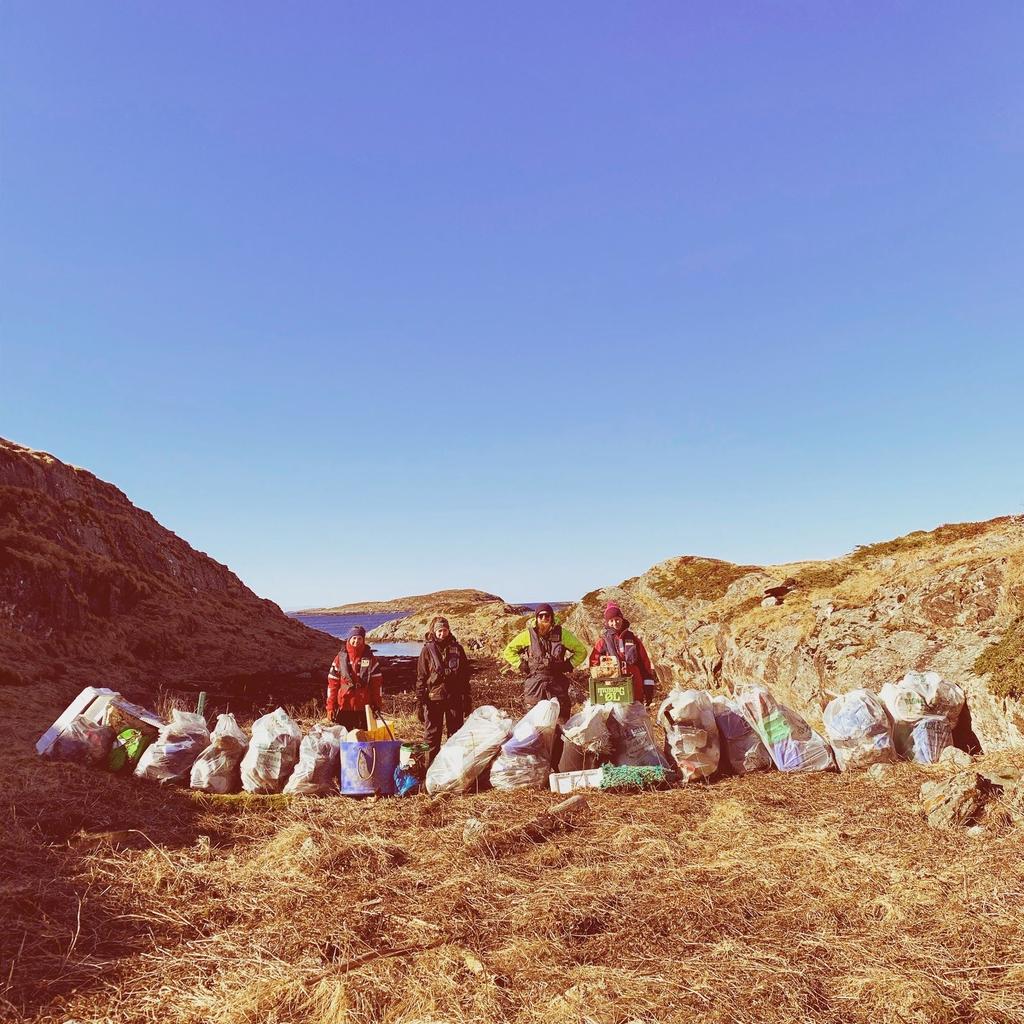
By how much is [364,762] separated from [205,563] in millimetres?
32052

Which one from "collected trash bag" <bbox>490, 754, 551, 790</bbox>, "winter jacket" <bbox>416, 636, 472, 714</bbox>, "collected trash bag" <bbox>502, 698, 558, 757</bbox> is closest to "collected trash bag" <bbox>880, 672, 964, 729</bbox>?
A: "collected trash bag" <bbox>502, 698, 558, 757</bbox>

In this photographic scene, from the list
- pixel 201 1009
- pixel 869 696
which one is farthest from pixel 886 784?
pixel 201 1009

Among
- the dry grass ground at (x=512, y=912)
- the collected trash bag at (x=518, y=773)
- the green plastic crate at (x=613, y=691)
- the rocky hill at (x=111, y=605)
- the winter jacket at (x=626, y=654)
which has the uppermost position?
the rocky hill at (x=111, y=605)

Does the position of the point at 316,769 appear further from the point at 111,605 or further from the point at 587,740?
the point at 111,605

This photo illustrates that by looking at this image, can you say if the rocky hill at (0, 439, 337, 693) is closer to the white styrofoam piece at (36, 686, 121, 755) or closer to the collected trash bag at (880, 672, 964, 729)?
the white styrofoam piece at (36, 686, 121, 755)

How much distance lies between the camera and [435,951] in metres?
3.44

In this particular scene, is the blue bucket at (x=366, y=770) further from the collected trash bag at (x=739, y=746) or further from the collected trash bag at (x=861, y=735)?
the collected trash bag at (x=861, y=735)

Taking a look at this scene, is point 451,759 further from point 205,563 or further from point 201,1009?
point 205,563

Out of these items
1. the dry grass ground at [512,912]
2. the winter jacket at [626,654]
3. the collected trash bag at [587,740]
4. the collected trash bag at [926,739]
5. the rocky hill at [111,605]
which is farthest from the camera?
the rocky hill at [111,605]

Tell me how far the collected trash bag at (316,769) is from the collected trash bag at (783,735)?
4104 mm

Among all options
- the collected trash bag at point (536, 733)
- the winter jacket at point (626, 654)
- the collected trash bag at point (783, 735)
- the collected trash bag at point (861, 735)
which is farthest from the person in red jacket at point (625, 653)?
the collected trash bag at point (861, 735)

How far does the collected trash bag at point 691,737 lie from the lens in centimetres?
679

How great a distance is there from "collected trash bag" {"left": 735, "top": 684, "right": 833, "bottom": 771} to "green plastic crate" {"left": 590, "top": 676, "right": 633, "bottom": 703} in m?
1.18

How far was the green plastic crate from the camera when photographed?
7125 millimetres
